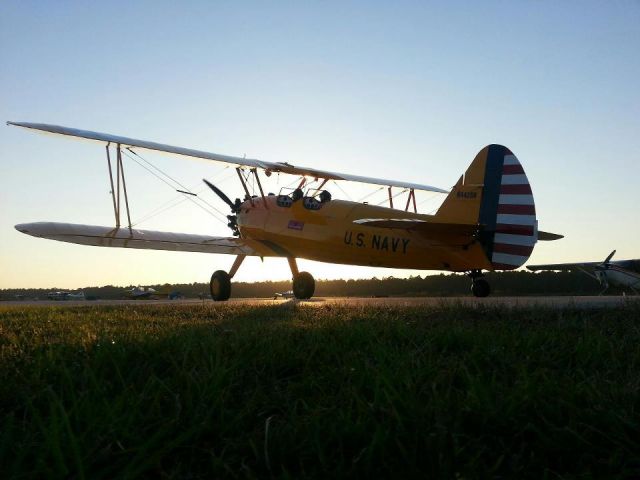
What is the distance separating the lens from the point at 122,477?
1.70 meters

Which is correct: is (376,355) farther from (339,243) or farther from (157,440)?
(339,243)

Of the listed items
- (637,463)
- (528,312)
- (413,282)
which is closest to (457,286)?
(413,282)

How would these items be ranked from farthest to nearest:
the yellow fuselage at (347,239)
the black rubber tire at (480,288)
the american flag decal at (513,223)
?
the black rubber tire at (480,288)
the yellow fuselage at (347,239)
the american flag decal at (513,223)

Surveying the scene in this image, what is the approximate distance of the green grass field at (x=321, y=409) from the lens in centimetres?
187

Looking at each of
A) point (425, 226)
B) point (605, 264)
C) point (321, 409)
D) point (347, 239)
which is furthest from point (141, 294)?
point (321, 409)

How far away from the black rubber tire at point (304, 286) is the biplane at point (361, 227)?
27mm

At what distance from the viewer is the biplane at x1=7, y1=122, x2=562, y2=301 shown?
14.0 m

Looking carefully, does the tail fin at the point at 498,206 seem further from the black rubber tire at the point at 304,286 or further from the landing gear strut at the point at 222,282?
the landing gear strut at the point at 222,282

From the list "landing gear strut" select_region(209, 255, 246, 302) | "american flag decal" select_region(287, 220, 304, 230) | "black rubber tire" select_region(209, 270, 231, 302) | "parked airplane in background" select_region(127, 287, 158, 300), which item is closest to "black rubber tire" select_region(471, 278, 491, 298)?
"american flag decal" select_region(287, 220, 304, 230)

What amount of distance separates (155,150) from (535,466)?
638 inches

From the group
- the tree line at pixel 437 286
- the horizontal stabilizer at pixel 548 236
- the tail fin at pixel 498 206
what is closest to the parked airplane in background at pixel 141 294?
the tree line at pixel 437 286

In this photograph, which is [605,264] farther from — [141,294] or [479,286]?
[141,294]

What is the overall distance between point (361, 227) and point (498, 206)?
3.35m

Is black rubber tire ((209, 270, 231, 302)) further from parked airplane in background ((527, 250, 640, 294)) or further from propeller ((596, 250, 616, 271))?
propeller ((596, 250, 616, 271))
